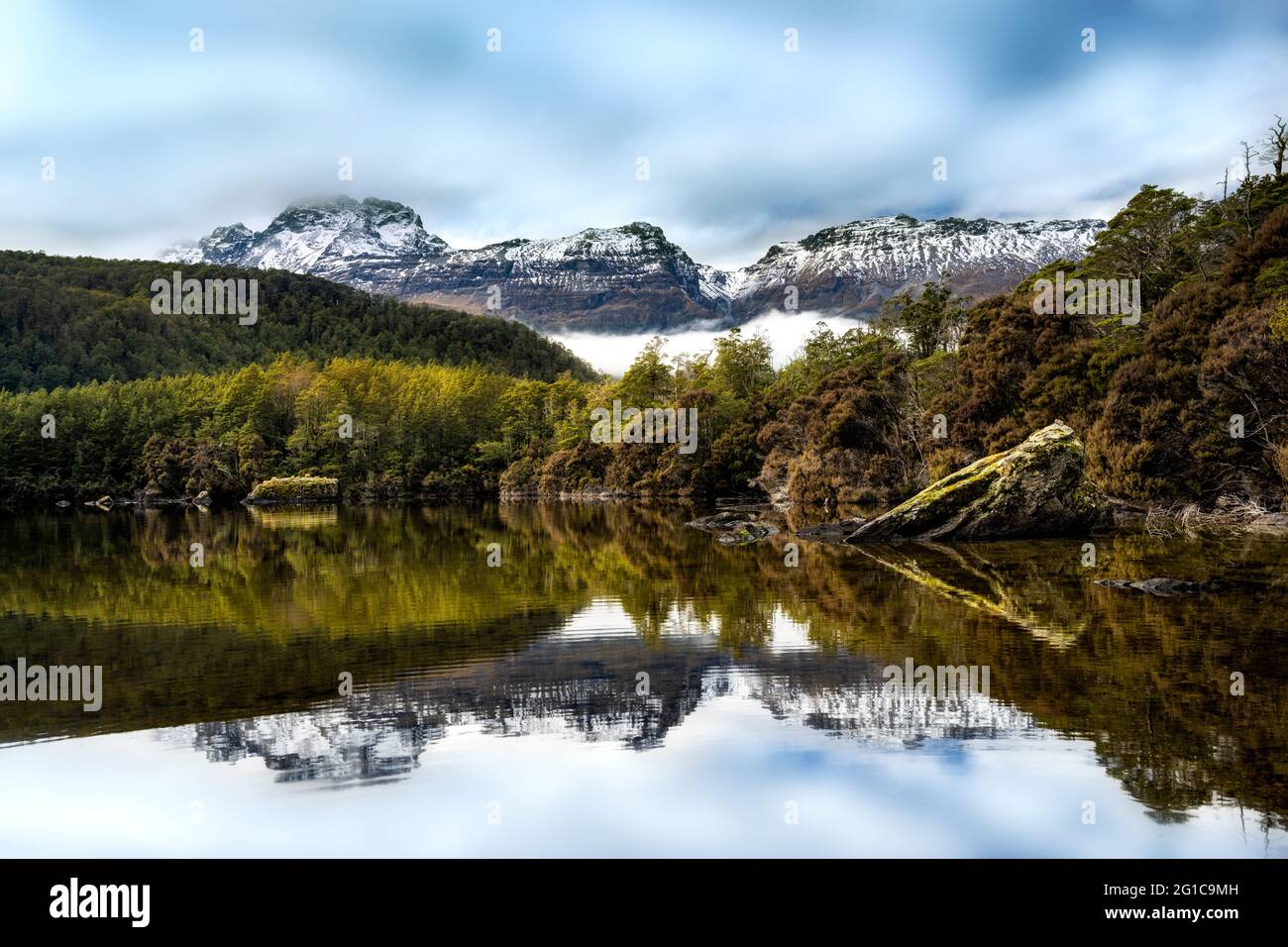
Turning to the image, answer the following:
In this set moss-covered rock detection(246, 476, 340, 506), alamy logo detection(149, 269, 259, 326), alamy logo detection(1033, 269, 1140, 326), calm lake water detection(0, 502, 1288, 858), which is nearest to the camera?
calm lake water detection(0, 502, 1288, 858)

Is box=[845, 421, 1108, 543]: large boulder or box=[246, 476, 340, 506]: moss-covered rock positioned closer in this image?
box=[845, 421, 1108, 543]: large boulder

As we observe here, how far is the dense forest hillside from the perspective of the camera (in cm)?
11919

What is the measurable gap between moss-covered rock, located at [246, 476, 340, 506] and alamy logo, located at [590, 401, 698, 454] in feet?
81.8

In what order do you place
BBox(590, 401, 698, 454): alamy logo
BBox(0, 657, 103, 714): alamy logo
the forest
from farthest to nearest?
BBox(590, 401, 698, 454): alamy logo < the forest < BBox(0, 657, 103, 714): alamy logo

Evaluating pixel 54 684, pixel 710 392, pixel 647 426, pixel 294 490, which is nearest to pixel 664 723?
pixel 54 684

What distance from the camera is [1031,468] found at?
23906mm

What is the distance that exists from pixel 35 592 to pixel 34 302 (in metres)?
135

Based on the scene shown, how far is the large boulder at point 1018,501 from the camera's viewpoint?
944 inches

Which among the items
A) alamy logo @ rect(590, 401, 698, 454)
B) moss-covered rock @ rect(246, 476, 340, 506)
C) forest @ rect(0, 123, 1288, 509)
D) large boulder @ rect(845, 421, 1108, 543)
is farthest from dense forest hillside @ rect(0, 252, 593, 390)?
large boulder @ rect(845, 421, 1108, 543)

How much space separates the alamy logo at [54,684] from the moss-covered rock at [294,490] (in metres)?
65.1

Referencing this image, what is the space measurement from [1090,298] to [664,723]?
38.1 meters

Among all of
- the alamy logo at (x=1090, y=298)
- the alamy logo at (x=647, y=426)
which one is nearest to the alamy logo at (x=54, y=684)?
the alamy logo at (x=1090, y=298)
